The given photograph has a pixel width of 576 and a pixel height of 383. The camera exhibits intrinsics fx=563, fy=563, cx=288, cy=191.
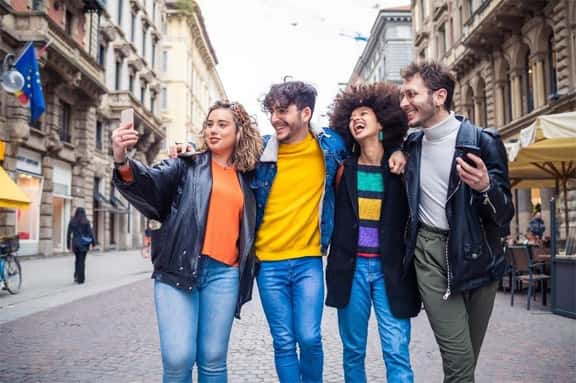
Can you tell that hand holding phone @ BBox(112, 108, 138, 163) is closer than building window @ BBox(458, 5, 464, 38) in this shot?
Yes

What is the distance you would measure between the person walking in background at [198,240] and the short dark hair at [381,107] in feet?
2.25

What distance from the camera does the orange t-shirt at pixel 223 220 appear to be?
3.03m

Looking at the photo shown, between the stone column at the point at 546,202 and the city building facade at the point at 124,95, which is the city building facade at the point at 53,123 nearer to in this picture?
the city building facade at the point at 124,95

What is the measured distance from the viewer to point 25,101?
57.0 feet

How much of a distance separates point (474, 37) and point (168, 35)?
33.2 meters

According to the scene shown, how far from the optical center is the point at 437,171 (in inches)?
119

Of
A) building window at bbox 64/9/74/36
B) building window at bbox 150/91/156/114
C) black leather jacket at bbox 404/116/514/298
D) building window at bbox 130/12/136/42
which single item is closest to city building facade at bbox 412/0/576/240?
black leather jacket at bbox 404/116/514/298

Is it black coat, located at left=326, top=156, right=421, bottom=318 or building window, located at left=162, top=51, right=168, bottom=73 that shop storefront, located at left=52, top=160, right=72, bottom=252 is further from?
building window, located at left=162, top=51, right=168, bottom=73

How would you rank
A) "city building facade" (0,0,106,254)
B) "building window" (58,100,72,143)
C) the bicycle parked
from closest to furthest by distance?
the bicycle parked, "city building facade" (0,0,106,254), "building window" (58,100,72,143)

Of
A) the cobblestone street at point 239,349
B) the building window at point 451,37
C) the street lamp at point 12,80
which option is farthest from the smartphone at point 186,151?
the building window at point 451,37

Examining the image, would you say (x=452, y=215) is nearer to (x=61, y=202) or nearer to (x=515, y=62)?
(x=515, y=62)

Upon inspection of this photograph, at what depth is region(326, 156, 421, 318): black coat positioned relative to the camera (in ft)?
10.4

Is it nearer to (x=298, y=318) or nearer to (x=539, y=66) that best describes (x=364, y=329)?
(x=298, y=318)

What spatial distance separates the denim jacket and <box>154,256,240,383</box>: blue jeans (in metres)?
0.44
